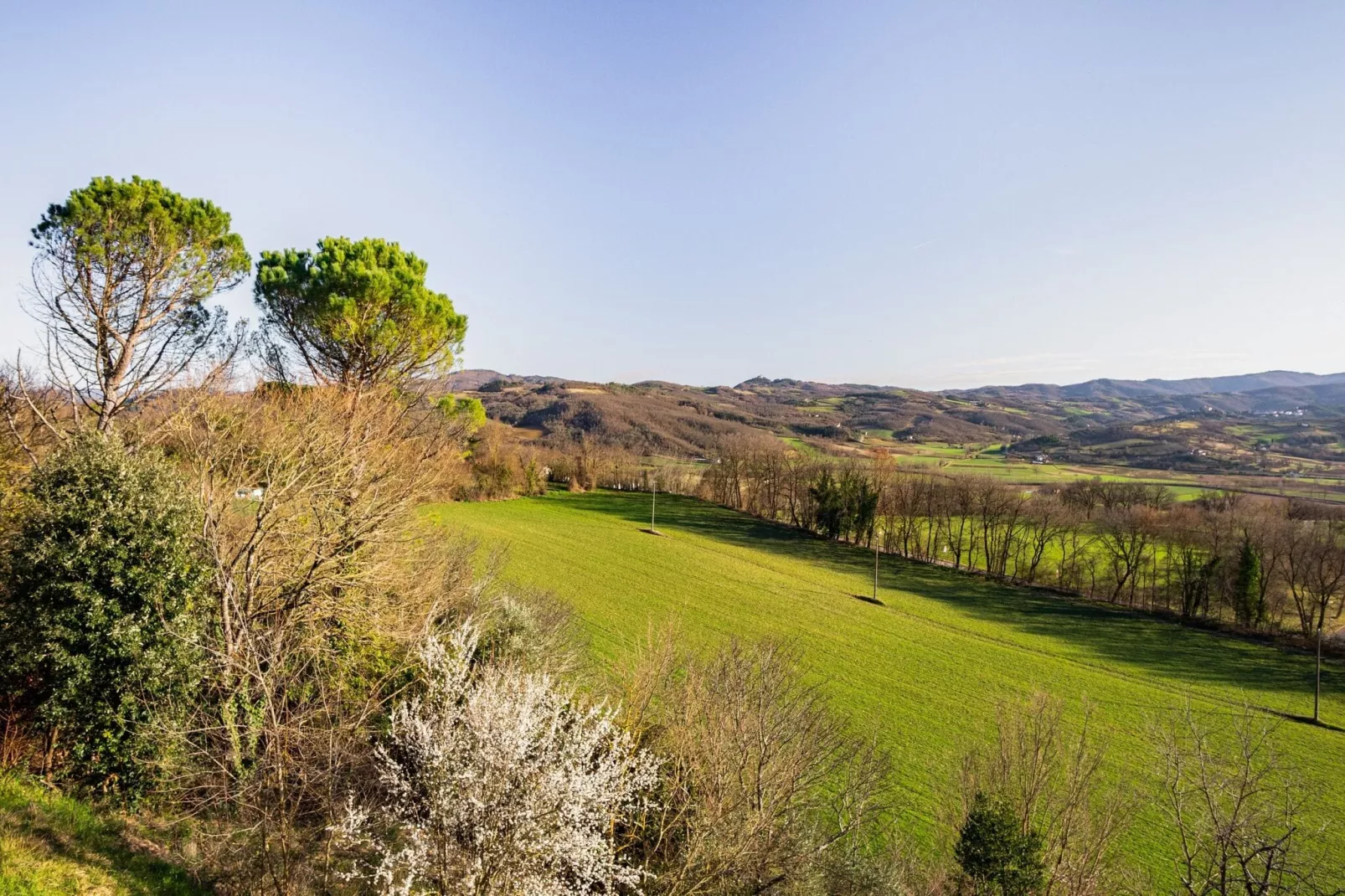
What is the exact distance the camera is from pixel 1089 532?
43.9 m

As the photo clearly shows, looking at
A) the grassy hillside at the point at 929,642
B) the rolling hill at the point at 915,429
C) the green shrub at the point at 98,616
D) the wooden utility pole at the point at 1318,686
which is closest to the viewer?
the green shrub at the point at 98,616

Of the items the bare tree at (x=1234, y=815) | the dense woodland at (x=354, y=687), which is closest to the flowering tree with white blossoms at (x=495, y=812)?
the dense woodland at (x=354, y=687)

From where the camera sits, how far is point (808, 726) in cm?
1016

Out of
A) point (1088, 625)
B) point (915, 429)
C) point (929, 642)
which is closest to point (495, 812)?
point (929, 642)

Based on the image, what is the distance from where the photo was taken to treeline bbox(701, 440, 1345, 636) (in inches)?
1352

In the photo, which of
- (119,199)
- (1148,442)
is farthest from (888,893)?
(1148,442)

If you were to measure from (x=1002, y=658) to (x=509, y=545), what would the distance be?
1177 inches

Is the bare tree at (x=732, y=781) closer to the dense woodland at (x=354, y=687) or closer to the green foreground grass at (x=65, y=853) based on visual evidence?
the dense woodland at (x=354, y=687)

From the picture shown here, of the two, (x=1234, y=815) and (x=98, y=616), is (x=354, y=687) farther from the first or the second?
(x=1234, y=815)

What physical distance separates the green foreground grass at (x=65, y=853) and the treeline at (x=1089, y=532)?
48586 millimetres

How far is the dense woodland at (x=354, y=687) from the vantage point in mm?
7453

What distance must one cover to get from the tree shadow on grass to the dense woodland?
16917 mm

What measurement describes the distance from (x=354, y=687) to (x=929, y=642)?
1115 inches

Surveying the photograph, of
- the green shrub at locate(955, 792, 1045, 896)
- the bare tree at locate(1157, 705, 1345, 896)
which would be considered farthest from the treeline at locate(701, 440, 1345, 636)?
the green shrub at locate(955, 792, 1045, 896)
